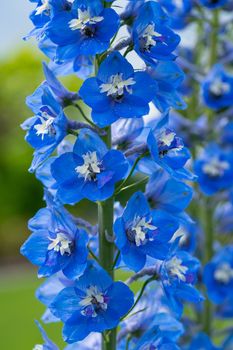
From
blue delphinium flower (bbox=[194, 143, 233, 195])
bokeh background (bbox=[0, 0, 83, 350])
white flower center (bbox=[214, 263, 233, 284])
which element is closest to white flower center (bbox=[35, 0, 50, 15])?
blue delphinium flower (bbox=[194, 143, 233, 195])

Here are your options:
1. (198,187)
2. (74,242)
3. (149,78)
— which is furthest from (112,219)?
(198,187)

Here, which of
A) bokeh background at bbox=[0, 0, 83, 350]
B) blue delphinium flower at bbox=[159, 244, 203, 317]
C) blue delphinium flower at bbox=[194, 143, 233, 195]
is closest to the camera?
blue delphinium flower at bbox=[159, 244, 203, 317]

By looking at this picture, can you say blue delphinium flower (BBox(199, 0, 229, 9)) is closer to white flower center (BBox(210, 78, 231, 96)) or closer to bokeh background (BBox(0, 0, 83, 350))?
white flower center (BBox(210, 78, 231, 96))

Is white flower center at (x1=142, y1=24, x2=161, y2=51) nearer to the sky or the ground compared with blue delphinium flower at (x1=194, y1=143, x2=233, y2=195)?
nearer to the sky

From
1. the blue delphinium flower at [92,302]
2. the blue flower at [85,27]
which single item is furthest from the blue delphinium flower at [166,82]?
the blue delphinium flower at [92,302]

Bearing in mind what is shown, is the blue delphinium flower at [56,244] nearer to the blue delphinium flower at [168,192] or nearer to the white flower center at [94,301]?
the white flower center at [94,301]
